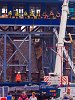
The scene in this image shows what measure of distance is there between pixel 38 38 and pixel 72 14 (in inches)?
249

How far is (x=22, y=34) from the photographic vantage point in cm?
6762

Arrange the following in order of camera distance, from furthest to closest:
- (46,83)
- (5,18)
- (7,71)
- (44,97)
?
1. (7,71)
2. (5,18)
3. (46,83)
4. (44,97)

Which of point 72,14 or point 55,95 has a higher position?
point 72,14

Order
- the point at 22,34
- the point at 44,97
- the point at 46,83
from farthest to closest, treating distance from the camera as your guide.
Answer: the point at 22,34, the point at 46,83, the point at 44,97

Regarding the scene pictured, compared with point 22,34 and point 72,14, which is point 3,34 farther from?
point 72,14

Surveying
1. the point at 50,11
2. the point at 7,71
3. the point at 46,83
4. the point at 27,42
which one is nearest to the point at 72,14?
the point at 50,11

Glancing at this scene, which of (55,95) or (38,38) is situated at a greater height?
(38,38)

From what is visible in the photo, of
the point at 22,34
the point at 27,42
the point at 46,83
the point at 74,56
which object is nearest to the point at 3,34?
the point at 22,34

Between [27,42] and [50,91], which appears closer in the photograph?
[50,91]

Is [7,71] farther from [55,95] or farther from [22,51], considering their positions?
[55,95]

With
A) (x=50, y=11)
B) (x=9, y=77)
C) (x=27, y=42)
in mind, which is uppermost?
(x=50, y=11)

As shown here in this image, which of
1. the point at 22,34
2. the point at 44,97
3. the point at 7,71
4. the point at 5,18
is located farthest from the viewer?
the point at 7,71

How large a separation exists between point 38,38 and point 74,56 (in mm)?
6311

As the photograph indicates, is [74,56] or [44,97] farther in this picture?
[74,56]
